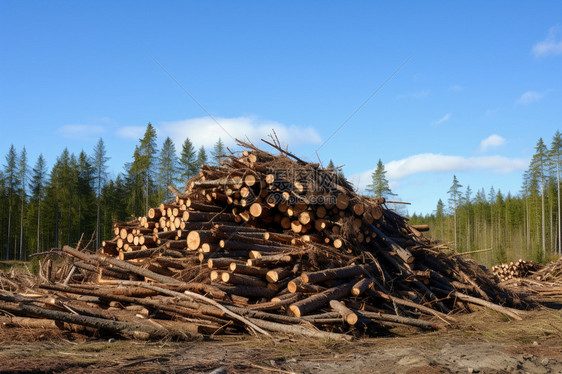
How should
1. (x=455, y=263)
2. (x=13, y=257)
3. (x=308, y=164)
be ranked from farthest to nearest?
(x=13, y=257)
(x=455, y=263)
(x=308, y=164)

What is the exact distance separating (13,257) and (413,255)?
51.2 metres

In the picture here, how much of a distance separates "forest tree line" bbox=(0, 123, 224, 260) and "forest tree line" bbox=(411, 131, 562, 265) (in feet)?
96.9

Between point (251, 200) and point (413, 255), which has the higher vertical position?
point (251, 200)

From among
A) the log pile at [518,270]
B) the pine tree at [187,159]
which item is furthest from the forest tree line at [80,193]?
the log pile at [518,270]

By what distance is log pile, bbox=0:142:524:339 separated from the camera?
6688mm

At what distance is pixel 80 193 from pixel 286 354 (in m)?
41.4

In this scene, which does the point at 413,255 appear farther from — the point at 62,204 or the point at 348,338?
the point at 62,204

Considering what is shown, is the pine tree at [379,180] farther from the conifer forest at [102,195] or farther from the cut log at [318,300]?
the cut log at [318,300]

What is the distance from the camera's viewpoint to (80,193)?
41.2 metres

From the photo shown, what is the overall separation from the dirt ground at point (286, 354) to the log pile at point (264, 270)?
382 mm

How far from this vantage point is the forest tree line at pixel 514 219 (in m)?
46.1

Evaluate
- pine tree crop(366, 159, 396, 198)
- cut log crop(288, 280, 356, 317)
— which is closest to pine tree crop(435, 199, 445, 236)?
pine tree crop(366, 159, 396, 198)

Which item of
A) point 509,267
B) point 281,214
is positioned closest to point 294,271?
point 281,214

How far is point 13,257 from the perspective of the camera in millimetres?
47312
